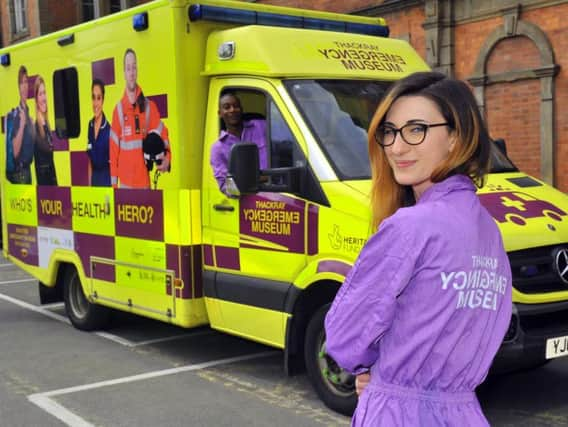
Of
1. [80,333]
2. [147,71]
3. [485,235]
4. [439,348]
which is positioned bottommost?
[80,333]

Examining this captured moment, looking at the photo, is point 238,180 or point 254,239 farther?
point 254,239

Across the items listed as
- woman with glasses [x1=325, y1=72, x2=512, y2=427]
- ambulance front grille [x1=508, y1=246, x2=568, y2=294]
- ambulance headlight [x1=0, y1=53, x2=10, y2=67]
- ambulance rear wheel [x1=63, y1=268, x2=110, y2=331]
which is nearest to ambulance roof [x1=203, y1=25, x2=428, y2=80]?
ambulance front grille [x1=508, y1=246, x2=568, y2=294]

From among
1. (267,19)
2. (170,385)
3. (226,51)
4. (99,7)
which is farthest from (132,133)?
(99,7)

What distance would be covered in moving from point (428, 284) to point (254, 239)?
3.90 m

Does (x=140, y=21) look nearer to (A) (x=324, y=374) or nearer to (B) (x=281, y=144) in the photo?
(B) (x=281, y=144)

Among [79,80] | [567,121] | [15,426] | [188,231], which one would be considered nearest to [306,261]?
[188,231]

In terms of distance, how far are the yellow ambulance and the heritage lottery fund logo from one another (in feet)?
9.26

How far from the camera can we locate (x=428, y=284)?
1.62m

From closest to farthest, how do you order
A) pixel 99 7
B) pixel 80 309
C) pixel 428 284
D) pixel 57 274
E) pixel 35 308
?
pixel 428 284 < pixel 80 309 < pixel 57 274 < pixel 35 308 < pixel 99 7

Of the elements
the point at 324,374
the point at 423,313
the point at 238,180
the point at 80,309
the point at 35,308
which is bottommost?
the point at 35,308

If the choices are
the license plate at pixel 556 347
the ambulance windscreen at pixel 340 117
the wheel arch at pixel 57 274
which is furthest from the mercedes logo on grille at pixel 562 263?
the wheel arch at pixel 57 274

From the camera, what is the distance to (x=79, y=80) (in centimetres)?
725

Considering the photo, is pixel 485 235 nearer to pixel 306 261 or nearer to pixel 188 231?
pixel 306 261

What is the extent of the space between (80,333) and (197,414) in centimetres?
310
